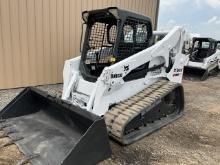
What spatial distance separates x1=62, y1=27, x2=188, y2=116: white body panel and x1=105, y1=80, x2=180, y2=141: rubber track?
12cm

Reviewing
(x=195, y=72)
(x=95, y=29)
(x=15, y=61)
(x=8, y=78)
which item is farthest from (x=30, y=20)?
(x=195, y=72)

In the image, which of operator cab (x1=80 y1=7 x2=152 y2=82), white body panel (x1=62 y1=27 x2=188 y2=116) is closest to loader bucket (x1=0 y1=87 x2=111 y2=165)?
white body panel (x1=62 y1=27 x2=188 y2=116)

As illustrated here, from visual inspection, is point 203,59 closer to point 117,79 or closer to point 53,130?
point 117,79

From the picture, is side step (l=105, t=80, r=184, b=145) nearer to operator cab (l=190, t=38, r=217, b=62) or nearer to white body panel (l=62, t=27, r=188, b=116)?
white body panel (l=62, t=27, r=188, b=116)

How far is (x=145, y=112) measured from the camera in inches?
156

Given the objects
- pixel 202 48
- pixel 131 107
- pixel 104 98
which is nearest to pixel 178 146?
pixel 131 107

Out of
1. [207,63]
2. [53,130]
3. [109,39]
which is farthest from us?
[207,63]

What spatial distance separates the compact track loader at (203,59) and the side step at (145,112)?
5020 millimetres

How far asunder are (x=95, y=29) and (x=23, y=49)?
2.74 m

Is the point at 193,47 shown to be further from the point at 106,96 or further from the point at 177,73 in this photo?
the point at 106,96

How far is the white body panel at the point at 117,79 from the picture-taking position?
362cm

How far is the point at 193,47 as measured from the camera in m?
10.1

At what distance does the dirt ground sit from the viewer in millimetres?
3227

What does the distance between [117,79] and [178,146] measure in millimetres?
1318
